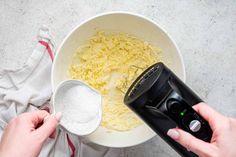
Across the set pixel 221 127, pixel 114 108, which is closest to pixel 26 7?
pixel 114 108

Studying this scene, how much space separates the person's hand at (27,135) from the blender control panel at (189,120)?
0.26m

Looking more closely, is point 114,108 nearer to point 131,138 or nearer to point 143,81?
point 131,138

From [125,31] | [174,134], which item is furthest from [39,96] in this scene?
[174,134]

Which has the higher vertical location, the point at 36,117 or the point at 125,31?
the point at 125,31

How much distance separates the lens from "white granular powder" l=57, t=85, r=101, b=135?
882mm

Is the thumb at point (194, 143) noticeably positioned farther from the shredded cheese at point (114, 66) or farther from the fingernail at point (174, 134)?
the shredded cheese at point (114, 66)

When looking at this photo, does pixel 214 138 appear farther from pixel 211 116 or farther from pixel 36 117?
pixel 36 117

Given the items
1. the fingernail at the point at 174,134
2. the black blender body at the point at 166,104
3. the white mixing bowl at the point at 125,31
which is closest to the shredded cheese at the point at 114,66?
the white mixing bowl at the point at 125,31

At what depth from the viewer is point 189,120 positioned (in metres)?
0.75

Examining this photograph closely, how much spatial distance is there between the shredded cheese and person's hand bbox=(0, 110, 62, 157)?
0.26 m

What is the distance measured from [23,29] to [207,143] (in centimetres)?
66

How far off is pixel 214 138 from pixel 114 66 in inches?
15.7

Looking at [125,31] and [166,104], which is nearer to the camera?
[166,104]

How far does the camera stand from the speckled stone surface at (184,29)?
1.07 meters
